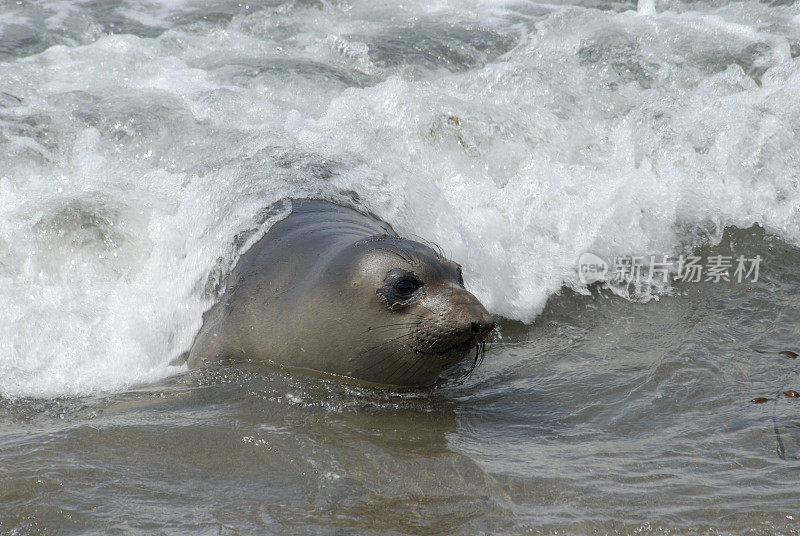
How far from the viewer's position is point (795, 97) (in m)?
7.33

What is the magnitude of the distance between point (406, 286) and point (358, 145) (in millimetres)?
3472

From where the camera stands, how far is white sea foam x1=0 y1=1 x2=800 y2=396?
5.24 metres

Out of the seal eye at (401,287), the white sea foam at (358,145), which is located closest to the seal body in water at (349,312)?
the seal eye at (401,287)

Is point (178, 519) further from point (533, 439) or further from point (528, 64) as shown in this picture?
point (528, 64)

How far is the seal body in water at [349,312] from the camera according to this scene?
3848mm

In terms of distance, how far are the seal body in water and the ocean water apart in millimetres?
166

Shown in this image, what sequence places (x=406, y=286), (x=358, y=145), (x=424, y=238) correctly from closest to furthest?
(x=406, y=286) → (x=424, y=238) → (x=358, y=145)

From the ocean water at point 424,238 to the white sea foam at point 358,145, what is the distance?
3 centimetres

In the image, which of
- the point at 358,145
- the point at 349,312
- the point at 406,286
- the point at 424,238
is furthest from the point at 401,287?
the point at 358,145

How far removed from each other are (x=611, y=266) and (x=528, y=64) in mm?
3873

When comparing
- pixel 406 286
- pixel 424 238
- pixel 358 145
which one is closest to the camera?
pixel 406 286

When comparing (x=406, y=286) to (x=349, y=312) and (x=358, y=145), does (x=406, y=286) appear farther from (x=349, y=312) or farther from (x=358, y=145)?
(x=358, y=145)

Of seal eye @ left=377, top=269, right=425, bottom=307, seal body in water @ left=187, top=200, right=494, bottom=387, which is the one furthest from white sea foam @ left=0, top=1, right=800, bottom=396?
seal eye @ left=377, top=269, right=425, bottom=307

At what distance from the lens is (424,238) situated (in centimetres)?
566
